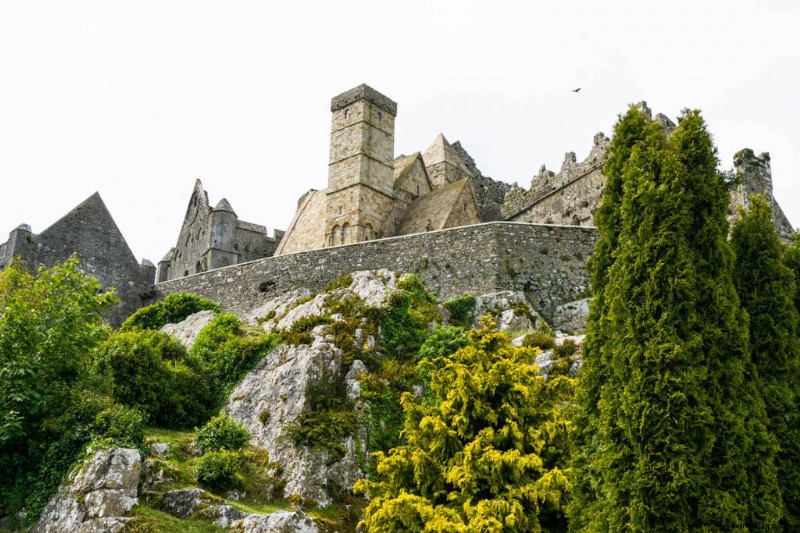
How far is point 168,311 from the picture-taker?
94.7ft

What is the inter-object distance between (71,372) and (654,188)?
46.0ft

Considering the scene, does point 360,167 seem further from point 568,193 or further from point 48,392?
point 48,392

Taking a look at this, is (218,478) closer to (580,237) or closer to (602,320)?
(602,320)

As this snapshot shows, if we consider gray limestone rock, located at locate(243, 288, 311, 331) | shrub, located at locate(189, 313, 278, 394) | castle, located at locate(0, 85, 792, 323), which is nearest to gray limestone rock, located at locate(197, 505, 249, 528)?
shrub, located at locate(189, 313, 278, 394)

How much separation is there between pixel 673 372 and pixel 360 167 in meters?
23.2

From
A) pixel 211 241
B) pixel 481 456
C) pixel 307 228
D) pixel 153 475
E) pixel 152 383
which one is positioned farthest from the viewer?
pixel 211 241

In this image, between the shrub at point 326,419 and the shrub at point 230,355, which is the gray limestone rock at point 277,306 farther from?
the shrub at point 326,419

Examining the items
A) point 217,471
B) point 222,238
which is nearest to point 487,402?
point 217,471

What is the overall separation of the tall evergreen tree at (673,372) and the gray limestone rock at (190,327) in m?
16.7

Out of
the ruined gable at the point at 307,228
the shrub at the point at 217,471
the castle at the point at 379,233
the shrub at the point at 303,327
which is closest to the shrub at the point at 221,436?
the shrub at the point at 217,471

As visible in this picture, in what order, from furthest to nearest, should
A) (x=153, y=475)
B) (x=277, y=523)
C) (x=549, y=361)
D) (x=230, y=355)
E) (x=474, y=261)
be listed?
(x=474, y=261) → (x=230, y=355) → (x=549, y=361) → (x=153, y=475) → (x=277, y=523)

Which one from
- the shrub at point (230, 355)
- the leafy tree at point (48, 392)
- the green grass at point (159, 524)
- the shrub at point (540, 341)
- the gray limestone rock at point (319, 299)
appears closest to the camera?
the green grass at point (159, 524)

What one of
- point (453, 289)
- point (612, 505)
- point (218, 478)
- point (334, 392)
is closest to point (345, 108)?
point (453, 289)

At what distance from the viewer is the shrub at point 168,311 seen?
28719mm
